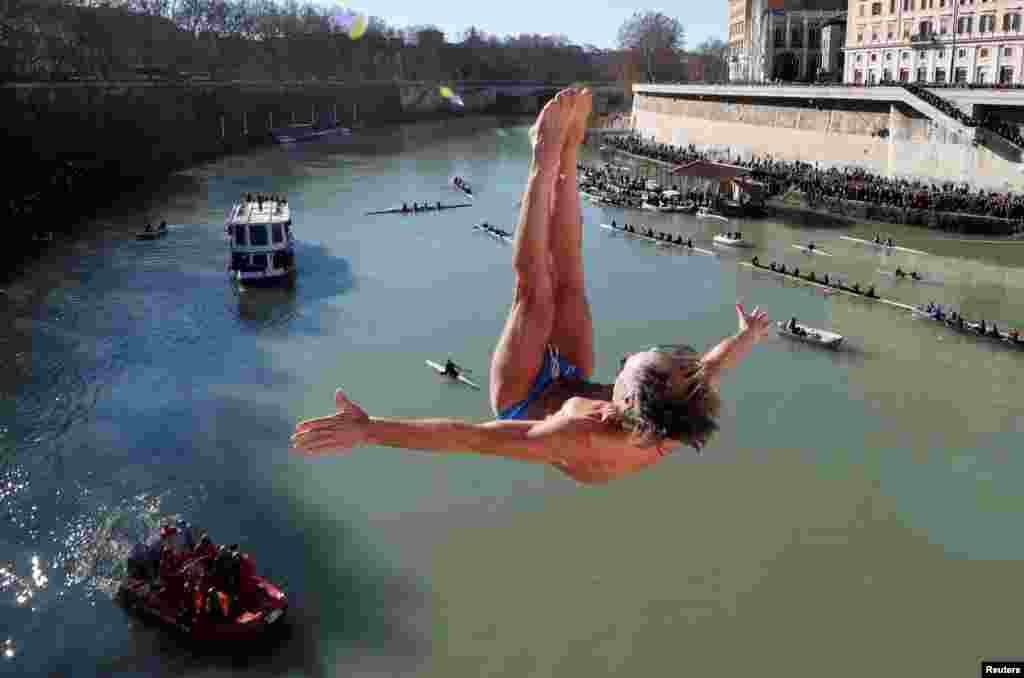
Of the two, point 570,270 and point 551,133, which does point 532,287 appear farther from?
point 551,133

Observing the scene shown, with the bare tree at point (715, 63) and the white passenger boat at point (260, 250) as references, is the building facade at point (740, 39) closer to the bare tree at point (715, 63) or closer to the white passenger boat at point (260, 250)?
the bare tree at point (715, 63)

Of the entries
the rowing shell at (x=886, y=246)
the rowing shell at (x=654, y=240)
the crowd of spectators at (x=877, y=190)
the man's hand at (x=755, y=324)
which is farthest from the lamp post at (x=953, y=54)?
the man's hand at (x=755, y=324)

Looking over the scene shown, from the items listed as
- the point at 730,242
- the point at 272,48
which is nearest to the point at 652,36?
the point at 272,48

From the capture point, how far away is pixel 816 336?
14547 mm

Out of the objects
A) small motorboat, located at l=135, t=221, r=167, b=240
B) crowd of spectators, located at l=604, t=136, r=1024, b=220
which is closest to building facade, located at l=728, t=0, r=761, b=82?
crowd of spectators, located at l=604, t=136, r=1024, b=220

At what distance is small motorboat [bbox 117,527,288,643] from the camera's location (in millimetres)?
7263

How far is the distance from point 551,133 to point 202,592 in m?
6.09

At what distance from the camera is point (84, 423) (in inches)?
459

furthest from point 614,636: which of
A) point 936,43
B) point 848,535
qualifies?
point 936,43

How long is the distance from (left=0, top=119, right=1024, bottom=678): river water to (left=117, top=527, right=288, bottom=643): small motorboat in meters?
0.22

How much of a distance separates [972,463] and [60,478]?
1038 centimetres

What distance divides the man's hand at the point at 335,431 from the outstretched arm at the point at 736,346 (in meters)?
0.85

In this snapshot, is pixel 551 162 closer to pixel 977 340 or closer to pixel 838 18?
pixel 977 340

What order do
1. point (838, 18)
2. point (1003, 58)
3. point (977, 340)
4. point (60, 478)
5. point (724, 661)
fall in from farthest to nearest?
point (838, 18) < point (1003, 58) < point (977, 340) < point (60, 478) < point (724, 661)
